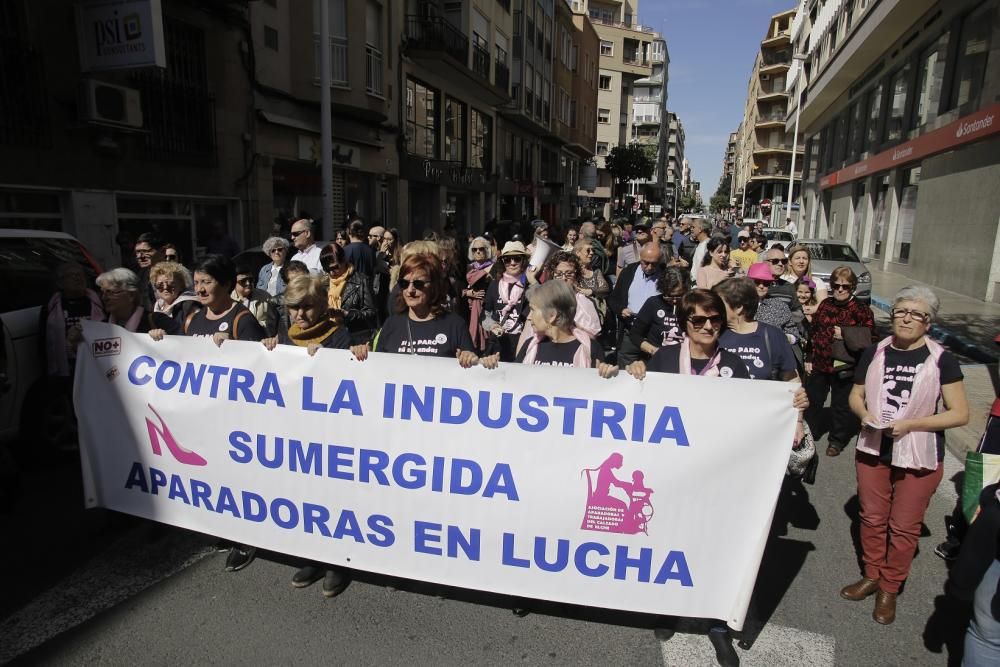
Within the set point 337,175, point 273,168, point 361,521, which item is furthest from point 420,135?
point 361,521

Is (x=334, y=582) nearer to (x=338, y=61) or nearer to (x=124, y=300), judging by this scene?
(x=124, y=300)

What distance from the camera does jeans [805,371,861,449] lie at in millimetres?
5965

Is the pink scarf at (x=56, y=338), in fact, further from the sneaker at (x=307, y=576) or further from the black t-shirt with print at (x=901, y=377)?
the black t-shirt with print at (x=901, y=377)

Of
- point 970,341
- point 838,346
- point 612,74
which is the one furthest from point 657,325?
point 612,74

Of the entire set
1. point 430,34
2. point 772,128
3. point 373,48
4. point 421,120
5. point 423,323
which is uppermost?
point 772,128

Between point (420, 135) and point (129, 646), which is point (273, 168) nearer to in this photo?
point (420, 135)

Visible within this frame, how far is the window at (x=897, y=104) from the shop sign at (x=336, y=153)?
64.0 feet

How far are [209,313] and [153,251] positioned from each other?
3.31 m

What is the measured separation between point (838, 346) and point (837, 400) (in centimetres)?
62

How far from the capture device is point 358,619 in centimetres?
323

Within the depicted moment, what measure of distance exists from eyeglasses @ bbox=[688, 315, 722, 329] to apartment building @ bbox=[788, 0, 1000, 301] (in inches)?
562

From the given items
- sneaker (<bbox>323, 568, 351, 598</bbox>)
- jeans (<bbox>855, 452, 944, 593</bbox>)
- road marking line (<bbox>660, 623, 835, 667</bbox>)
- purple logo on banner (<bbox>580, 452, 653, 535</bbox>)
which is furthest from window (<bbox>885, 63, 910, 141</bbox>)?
sneaker (<bbox>323, 568, 351, 598</bbox>)

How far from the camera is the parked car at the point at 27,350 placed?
4855 mm

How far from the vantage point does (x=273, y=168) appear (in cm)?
1485
